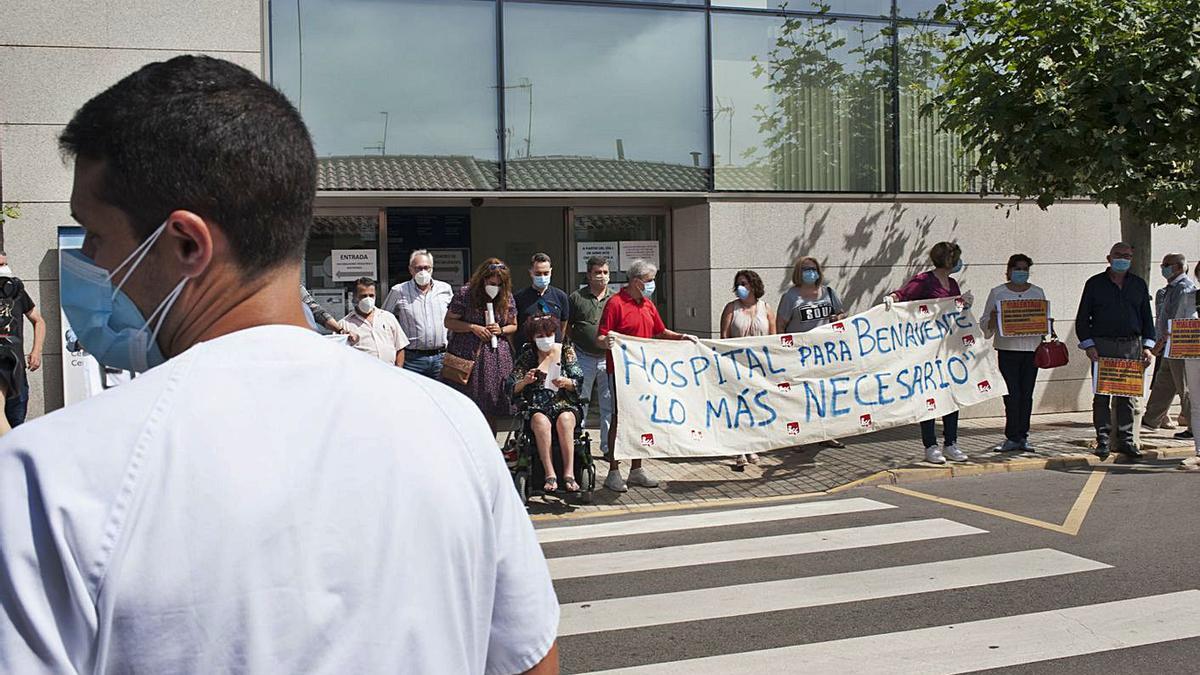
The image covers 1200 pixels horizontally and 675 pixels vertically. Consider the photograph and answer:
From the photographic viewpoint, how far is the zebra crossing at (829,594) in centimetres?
530

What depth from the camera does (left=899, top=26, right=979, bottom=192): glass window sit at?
1397 cm

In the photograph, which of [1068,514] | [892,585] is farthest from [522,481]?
[1068,514]

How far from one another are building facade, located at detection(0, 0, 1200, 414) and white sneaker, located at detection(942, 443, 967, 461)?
315 cm

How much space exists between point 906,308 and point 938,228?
334 cm

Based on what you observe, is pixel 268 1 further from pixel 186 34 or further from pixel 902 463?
pixel 902 463

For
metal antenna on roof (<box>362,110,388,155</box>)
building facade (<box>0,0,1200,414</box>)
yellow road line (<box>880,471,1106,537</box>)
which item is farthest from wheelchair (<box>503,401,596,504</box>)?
metal antenna on roof (<box>362,110,388,155</box>)

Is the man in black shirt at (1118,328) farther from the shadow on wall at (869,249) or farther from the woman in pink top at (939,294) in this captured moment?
the shadow on wall at (869,249)

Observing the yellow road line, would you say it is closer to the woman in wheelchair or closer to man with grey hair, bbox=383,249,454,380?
the woman in wheelchair

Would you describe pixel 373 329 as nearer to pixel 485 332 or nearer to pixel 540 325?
pixel 485 332

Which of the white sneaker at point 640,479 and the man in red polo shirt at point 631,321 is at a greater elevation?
the man in red polo shirt at point 631,321

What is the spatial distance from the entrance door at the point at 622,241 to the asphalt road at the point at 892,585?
5036 millimetres

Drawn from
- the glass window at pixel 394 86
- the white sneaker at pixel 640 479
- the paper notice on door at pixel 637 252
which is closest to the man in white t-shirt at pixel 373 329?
the white sneaker at pixel 640 479

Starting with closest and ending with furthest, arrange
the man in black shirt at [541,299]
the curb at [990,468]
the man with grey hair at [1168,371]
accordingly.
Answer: the curb at [990,468], the man in black shirt at [541,299], the man with grey hair at [1168,371]

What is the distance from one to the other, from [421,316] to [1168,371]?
8638 mm
